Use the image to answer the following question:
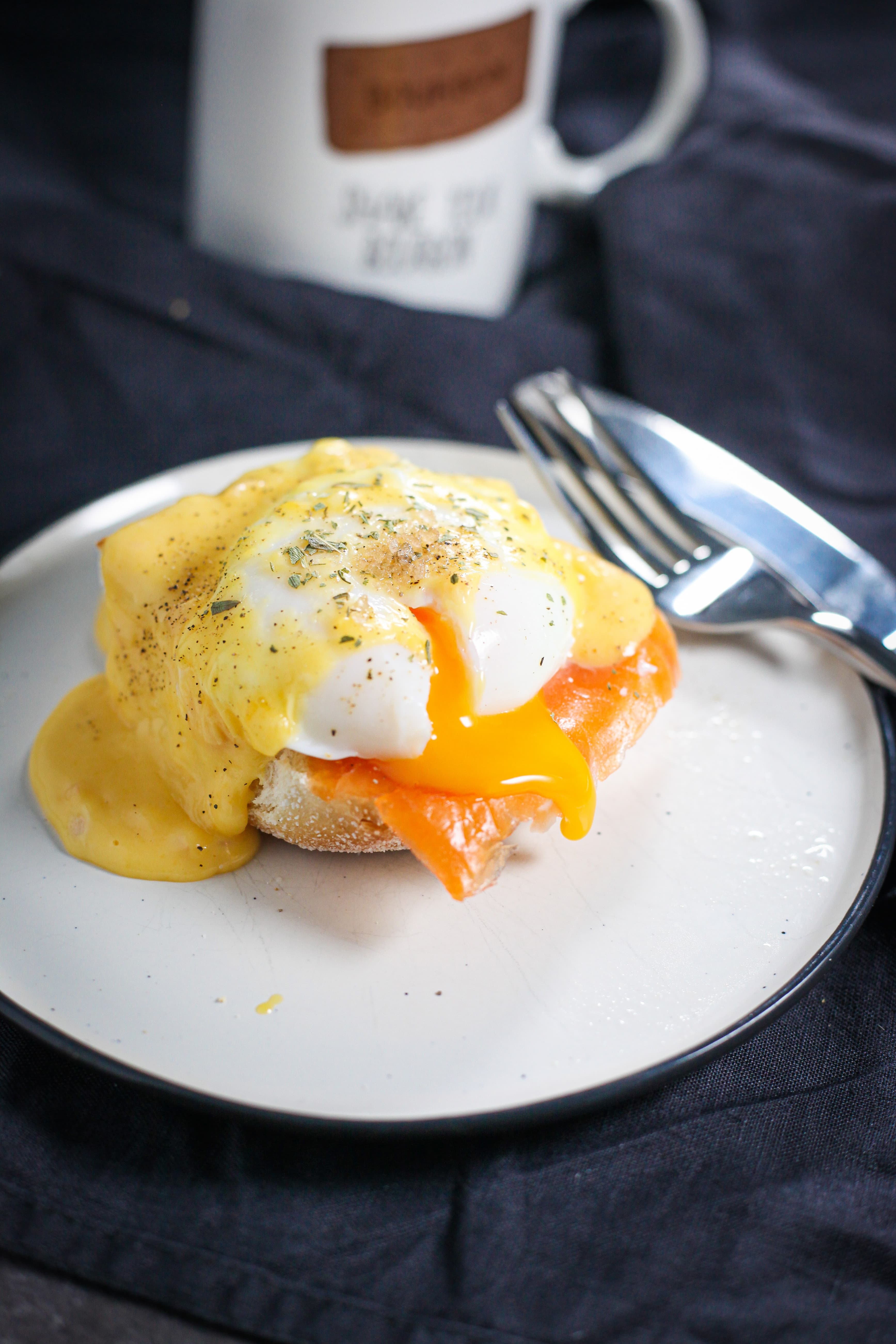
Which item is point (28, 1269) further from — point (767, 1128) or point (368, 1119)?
point (767, 1128)

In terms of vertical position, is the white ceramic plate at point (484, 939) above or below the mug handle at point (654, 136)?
below

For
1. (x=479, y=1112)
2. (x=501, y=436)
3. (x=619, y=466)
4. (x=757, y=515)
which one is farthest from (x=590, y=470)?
(x=479, y=1112)

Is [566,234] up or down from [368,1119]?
up

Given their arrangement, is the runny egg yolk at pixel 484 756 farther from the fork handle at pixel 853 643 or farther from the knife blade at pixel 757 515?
the knife blade at pixel 757 515

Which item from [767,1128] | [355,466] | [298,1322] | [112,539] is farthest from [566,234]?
[298,1322]

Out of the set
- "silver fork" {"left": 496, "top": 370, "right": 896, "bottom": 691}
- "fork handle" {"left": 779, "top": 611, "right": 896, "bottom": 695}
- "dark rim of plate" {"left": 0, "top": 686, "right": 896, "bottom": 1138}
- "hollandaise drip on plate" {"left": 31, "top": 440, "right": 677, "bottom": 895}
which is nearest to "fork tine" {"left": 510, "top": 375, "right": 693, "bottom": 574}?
"silver fork" {"left": 496, "top": 370, "right": 896, "bottom": 691}

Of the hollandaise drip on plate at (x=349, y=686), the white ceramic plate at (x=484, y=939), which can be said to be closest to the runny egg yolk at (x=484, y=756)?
the hollandaise drip on plate at (x=349, y=686)

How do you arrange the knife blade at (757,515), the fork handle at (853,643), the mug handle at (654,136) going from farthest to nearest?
1. the mug handle at (654,136)
2. the knife blade at (757,515)
3. the fork handle at (853,643)
